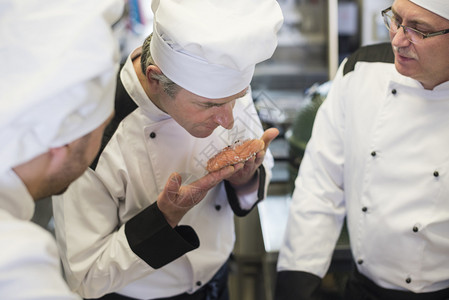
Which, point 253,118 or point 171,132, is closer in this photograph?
point 171,132

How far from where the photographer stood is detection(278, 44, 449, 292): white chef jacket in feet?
4.98

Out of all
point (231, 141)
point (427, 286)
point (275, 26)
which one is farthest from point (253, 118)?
point (427, 286)

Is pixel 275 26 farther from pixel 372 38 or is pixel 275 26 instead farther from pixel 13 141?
pixel 372 38

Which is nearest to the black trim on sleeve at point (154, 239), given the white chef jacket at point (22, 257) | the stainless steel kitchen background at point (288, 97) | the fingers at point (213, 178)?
the fingers at point (213, 178)

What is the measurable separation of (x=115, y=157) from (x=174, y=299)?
22.0 inches

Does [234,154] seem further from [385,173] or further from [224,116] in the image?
[385,173]

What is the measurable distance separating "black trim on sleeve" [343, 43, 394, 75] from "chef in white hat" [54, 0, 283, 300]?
414mm

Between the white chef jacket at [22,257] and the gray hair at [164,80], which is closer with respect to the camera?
the white chef jacket at [22,257]

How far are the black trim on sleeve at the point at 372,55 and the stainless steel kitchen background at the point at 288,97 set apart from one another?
507 mm

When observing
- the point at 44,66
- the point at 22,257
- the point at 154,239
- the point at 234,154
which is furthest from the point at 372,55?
the point at 22,257

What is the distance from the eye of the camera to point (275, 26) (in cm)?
125

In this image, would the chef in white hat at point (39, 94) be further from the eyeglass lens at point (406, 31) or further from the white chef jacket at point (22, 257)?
the eyeglass lens at point (406, 31)

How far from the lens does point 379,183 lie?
161cm

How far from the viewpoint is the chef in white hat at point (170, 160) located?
1212mm
